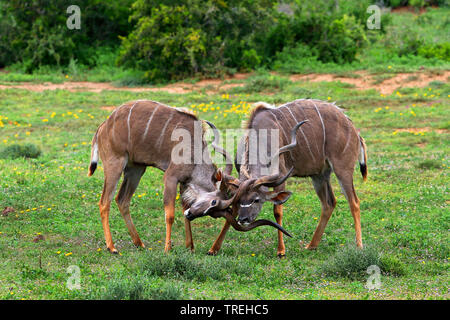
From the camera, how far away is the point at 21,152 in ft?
43.2

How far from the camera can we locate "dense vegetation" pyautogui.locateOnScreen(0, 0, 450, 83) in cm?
1998

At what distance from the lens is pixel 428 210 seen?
9672mm

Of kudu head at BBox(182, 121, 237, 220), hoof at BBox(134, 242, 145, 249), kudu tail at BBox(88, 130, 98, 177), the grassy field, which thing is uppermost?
kudu tail at BBox(88, 130, 98, 177)

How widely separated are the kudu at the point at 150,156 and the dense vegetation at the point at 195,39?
35.7ft

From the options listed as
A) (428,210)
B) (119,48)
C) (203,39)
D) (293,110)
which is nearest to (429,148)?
(428,210)

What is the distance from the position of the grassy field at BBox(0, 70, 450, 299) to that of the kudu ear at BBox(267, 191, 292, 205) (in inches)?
28.4

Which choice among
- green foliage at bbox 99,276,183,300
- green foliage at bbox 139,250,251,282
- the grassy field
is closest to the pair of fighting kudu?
the grassy field

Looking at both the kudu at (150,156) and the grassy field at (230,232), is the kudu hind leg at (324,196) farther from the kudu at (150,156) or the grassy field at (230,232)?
the kudu at (150,156)

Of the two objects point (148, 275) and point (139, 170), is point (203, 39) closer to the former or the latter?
point (139, 170)

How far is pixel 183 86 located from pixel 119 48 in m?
4.39

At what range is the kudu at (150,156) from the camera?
841cm

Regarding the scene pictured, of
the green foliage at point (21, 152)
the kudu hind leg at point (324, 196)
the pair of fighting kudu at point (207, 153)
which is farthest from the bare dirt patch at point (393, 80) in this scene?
the pair of fighting kudu at point (207, 153)

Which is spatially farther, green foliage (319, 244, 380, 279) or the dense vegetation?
the dense vegetation

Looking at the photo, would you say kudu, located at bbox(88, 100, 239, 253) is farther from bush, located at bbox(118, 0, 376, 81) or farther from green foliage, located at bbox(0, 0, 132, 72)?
green foliage, located at bbox(0, 0, 132, 72)
